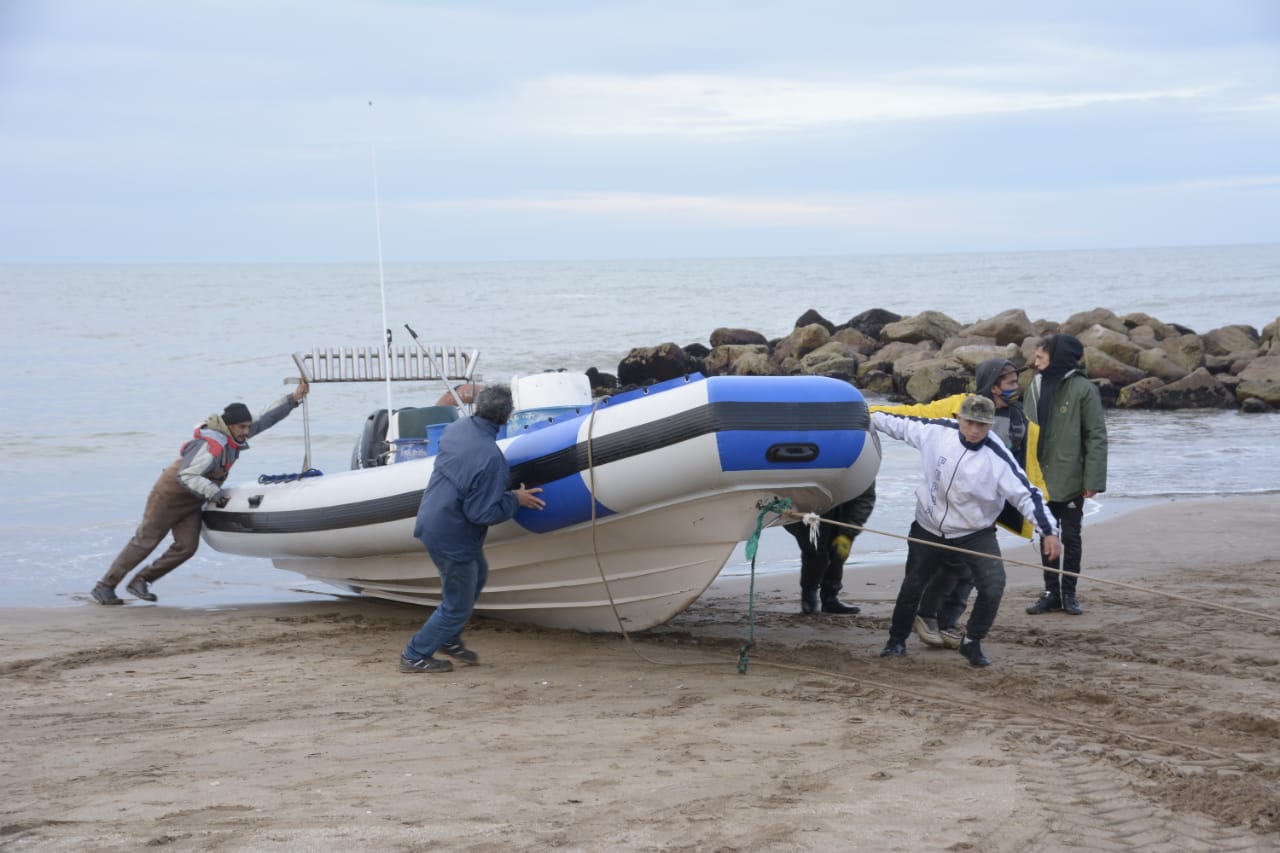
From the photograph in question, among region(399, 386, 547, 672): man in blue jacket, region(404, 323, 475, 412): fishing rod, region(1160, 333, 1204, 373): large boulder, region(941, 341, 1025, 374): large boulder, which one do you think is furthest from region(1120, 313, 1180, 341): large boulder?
region(399, 386, 547, 672): man in blue jacket

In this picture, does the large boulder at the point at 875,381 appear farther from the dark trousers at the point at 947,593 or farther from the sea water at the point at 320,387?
the dark trousers at the point at 947,593

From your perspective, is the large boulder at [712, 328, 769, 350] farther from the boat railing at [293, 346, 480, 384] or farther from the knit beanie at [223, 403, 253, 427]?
the knit beanie at [223, 403, 253, 427]

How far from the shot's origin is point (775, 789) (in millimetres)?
3924

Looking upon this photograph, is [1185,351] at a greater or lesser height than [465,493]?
lesser

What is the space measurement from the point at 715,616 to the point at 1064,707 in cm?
258

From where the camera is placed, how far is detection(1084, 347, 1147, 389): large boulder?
63.2ft

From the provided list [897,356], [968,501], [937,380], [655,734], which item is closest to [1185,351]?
[937,380]

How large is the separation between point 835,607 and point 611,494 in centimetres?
208

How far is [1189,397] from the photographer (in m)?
18.5

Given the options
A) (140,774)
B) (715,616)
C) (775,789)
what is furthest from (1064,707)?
(140,774)

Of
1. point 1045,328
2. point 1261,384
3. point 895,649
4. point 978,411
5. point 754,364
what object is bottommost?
point 895,649

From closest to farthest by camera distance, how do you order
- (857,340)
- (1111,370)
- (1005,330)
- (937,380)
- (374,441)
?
(374,441) < (1111,370) < (937,380) < (1005,330) < (857,340)

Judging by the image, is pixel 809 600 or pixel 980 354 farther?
pixel 980 354

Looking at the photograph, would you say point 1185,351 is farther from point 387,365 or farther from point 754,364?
point 387,365
